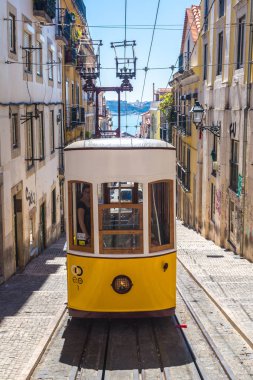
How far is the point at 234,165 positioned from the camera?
1703 centimetres

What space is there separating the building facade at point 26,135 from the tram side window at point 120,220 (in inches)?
190

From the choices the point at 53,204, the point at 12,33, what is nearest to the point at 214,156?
the point at 53,204

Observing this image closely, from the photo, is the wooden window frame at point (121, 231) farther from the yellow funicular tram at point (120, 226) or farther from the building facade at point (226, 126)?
the building facade at point (226, 126)

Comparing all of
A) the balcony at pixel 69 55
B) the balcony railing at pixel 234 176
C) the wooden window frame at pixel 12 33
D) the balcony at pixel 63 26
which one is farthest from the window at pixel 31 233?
the balcony at pixel 69 55

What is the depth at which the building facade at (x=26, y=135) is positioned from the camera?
41.7 feet

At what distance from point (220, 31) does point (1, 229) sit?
38.6 ft

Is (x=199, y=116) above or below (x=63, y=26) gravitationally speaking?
below

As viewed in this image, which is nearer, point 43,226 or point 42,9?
point 42,9

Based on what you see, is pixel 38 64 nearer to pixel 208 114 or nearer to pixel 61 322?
pixel 208 114

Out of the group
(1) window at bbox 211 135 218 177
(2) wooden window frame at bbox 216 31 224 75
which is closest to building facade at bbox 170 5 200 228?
(2) wooden window frame at bbox 216 31 224 75

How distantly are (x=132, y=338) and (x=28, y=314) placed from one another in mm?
2192

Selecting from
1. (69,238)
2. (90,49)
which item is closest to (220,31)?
(69,238)

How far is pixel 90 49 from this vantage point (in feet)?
127

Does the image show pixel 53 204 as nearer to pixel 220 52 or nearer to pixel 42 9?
pixel 42 9
